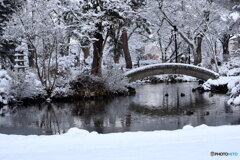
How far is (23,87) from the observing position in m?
17.8

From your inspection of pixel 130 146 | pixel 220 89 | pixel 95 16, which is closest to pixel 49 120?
pixel 130 146

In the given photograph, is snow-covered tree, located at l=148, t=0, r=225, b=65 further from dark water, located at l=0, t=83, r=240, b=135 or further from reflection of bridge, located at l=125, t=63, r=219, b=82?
dark water, located at l=0, t=83, r=240, b=135

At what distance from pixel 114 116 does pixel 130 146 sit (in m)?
7.21

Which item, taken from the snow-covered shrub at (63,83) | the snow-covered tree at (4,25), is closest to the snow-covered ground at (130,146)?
the snow-covered shrub at (63,83)

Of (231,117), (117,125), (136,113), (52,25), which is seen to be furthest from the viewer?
(52,25)

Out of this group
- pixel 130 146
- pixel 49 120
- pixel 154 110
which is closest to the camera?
pixel 130 146

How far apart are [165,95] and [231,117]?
27.2ft

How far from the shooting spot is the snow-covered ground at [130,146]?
5.64 metres

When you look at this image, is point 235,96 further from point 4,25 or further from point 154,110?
point 4,25

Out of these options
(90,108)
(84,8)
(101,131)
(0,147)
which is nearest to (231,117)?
(101,131)

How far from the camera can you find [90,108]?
15906 mm

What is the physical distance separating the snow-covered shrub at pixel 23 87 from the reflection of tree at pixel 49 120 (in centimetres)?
176

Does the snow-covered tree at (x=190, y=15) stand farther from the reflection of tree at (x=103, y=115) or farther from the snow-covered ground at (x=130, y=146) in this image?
the snow-covered ground at (x=130, y=146)

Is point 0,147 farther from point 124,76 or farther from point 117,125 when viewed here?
point 124,76
